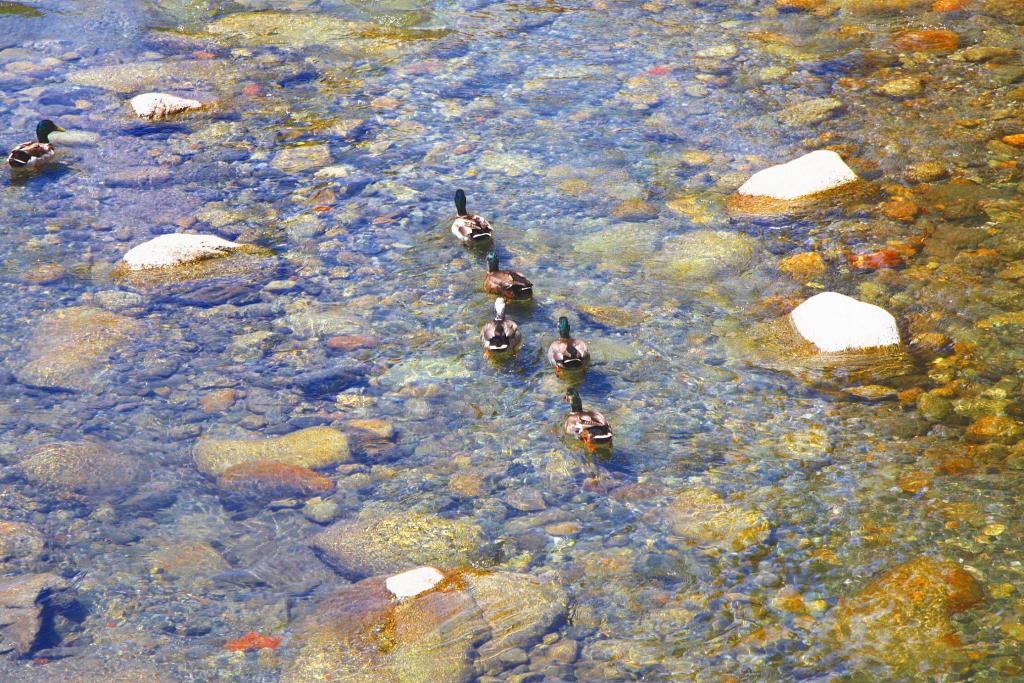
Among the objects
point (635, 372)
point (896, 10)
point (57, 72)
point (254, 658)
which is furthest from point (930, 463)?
point (57, 72)

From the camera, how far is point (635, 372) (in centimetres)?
838

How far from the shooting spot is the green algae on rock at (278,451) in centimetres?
753

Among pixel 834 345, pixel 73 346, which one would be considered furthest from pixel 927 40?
pixel 73 346

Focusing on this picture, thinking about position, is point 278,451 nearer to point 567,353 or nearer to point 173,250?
point 567,353

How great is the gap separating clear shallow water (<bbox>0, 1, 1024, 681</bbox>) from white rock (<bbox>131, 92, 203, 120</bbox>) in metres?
0.21

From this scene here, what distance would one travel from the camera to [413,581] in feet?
21.4

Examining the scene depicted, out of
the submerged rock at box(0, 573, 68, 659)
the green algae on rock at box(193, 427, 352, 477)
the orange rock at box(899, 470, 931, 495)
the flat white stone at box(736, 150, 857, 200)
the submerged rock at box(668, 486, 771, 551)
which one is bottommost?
the submerged rock at box(0, 573, 68, 659)

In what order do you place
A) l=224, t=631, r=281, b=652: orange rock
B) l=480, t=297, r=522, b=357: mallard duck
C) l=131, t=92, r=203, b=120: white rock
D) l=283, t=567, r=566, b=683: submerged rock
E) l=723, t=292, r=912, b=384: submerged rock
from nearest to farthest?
1. l=283, t=567, r=566, b=683: submerged rock
2. l=224, t=631, r=281, b=652: orange rock
3. l=723, t=292, r=912, b=384: submerged rock
4. l=480, t=297, r=522, b=357: mallard duck
5. l=131, t=92, r=203, b=120: white rock

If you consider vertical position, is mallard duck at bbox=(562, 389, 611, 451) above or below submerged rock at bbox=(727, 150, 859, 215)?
below

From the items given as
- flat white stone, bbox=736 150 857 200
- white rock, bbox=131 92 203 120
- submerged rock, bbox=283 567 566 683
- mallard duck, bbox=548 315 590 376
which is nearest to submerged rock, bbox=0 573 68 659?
submerged rock, bbox=283 567 566 683

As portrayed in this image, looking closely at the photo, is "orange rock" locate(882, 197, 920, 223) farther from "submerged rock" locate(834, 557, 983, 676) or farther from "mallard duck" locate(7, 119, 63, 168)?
"mallard duck" locate(7, 119, 63, 168)

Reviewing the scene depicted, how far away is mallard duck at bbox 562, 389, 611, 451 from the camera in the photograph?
7301 mm

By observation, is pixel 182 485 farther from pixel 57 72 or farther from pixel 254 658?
pixel 57 72

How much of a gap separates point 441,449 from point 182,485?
6.24 feet
